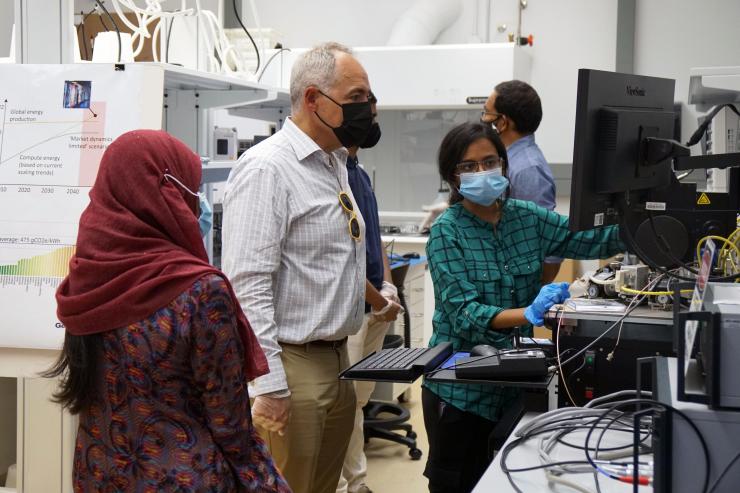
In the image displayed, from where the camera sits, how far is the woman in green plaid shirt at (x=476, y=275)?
6.66 feet

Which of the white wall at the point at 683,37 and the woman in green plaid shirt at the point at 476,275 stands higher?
the white wall at the point at 683,37

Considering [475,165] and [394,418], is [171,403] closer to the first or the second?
[475,165]

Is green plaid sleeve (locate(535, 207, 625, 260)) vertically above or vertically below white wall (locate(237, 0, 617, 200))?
below

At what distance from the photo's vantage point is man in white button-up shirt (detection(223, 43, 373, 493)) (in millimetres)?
1813

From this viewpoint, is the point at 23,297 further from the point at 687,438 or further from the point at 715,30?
the point at 715,30

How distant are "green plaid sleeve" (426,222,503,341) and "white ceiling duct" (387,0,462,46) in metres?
3.83

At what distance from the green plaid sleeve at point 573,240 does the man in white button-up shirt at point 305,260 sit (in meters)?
0.52

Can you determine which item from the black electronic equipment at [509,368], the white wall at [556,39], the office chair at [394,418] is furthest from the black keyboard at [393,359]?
the white wall at [556,39]

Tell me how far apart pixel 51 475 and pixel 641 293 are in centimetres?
161

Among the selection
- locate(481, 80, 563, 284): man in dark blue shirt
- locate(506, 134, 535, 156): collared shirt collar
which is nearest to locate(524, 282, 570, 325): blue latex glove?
locate(481, 80, 563, 284): man in dark blue shirt

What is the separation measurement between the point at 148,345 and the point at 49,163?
1171 mm

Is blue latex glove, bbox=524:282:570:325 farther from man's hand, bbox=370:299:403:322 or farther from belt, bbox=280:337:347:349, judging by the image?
man's hand, bbox=370:299:403:322

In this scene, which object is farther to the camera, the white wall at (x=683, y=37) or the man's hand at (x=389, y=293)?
the white wall at (x=683, y=37)

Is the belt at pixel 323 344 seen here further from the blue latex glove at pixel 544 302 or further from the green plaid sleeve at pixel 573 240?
the green plaid sleeve at pixel 573 240
